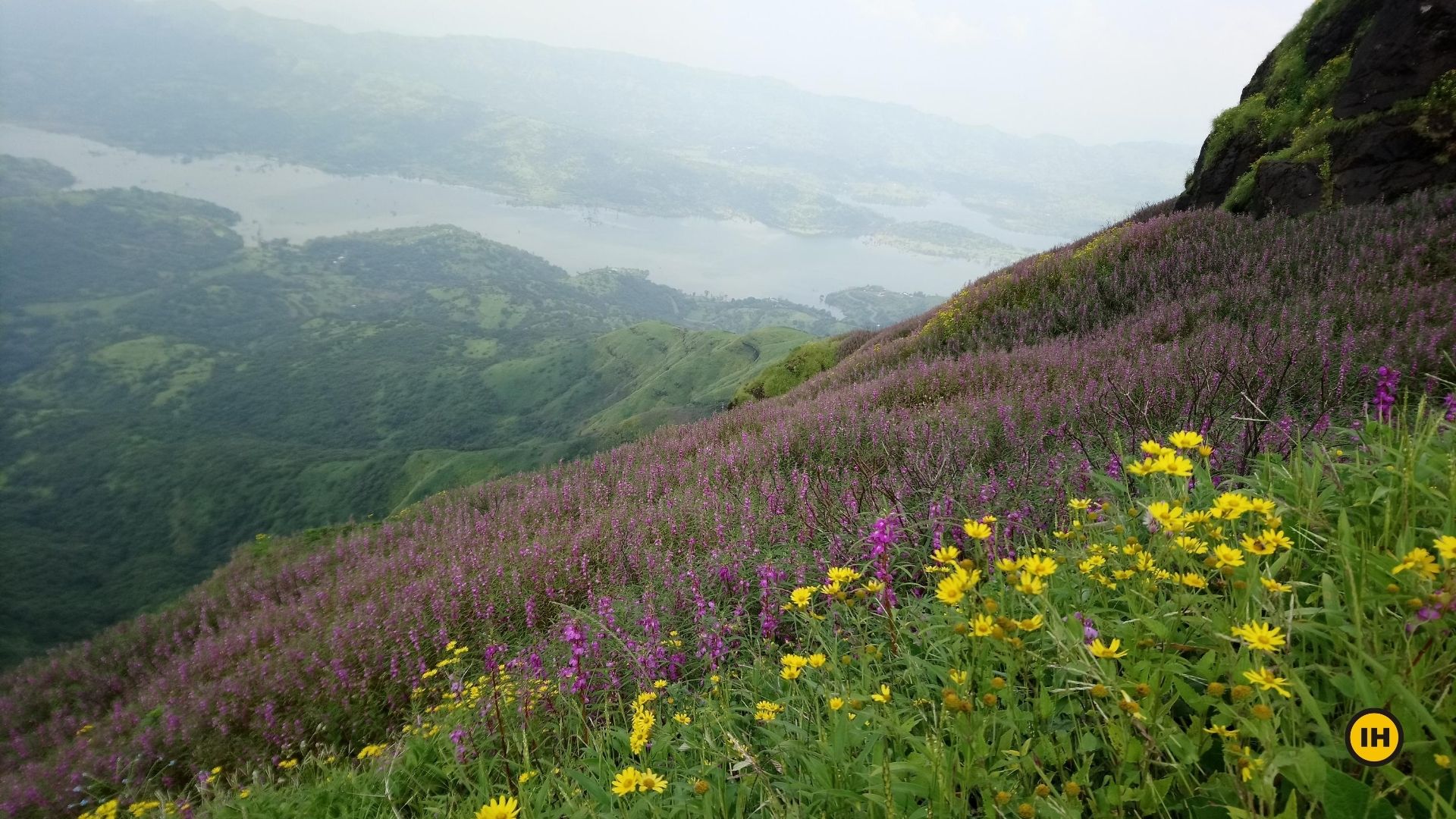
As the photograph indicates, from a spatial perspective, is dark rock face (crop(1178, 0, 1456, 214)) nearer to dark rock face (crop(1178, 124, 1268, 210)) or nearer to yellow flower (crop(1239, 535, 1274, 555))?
dark rock face (crop(1178, 124, 1268, 210))

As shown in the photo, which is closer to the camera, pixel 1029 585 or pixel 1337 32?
pixel 1029 585

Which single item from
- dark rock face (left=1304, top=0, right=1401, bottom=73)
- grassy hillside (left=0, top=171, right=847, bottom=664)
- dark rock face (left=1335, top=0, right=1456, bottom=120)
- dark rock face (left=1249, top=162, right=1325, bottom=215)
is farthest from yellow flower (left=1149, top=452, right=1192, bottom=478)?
grassy hillside (left=0, top=171, right=847, bottom=664)

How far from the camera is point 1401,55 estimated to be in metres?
10.3

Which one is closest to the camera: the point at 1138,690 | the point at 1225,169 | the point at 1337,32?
the point at 1138,690

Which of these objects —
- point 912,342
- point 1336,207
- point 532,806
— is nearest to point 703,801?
point 532,806

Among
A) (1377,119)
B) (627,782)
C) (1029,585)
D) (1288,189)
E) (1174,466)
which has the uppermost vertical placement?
(1377,119)

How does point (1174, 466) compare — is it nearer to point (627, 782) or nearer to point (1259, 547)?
point (1259, 547)

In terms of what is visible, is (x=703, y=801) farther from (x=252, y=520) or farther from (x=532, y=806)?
(x=252, y=520)

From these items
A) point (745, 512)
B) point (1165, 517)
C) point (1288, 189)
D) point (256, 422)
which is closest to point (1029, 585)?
point (1165, 517)

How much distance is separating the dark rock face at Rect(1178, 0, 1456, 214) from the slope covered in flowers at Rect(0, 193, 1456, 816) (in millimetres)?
973

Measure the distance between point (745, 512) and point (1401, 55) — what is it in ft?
44.8

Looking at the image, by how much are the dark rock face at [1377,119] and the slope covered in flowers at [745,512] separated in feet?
3.19

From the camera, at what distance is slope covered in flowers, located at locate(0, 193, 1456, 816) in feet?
12.1

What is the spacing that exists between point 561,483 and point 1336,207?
13.4m
